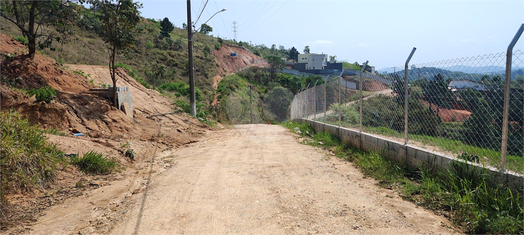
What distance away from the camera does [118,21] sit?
34.7 ft

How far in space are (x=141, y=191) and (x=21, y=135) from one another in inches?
87.8

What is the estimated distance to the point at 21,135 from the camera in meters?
5.45

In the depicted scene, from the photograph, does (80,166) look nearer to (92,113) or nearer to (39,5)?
(92,113)

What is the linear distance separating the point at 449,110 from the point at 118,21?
383 inches

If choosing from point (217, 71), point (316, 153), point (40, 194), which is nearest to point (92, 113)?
point (40, 194)

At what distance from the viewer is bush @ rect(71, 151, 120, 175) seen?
6285 millimetres

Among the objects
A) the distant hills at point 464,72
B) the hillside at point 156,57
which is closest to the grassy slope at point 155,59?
the hillside at point 156,57

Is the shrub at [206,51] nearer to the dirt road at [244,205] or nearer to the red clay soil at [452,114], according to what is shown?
the dirt road at [244,205]

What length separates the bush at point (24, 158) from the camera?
15.4 ft

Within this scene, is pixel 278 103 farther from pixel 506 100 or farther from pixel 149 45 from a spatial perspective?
pixel 506 100

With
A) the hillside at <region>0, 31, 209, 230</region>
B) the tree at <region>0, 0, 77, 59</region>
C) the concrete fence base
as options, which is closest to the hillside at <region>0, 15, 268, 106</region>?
the tree at <region>0, 0, 77, 59</region>

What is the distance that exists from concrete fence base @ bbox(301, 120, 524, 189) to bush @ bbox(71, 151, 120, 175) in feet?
17.7

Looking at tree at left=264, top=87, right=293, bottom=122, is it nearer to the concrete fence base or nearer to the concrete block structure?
the concrete block structure

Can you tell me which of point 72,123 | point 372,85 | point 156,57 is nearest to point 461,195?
point 372,85
